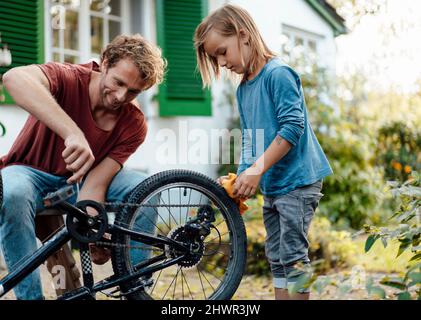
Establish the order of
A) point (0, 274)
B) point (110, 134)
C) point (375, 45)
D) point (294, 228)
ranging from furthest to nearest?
point (375, 45), point (0, 274), point (110, 134), point (294, 228)

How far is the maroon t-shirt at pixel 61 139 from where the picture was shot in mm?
3035

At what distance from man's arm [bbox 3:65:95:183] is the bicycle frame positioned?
0.57ft

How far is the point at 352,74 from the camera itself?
10.3 meters

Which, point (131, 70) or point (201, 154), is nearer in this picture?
point (131, 70)

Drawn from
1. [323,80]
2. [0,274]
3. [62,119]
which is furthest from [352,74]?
[62,119]

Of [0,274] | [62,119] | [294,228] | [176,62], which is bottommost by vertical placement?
[0,274]

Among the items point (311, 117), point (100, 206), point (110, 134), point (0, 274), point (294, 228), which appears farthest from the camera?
point (311, 117)

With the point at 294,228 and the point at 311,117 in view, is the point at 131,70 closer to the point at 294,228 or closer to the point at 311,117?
the point at 294,228

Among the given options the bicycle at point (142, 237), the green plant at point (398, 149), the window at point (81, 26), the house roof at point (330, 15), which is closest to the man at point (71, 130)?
the bicycle at point (142, 237)

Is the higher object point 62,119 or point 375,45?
point 375,45

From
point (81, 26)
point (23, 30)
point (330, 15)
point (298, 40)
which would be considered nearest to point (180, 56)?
point (81, 26)

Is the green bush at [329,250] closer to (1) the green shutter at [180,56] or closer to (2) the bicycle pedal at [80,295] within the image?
(1) the green shutter at [180,56]

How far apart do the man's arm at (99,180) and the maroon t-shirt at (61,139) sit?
0.03 m

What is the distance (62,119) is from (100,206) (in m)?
0.35
